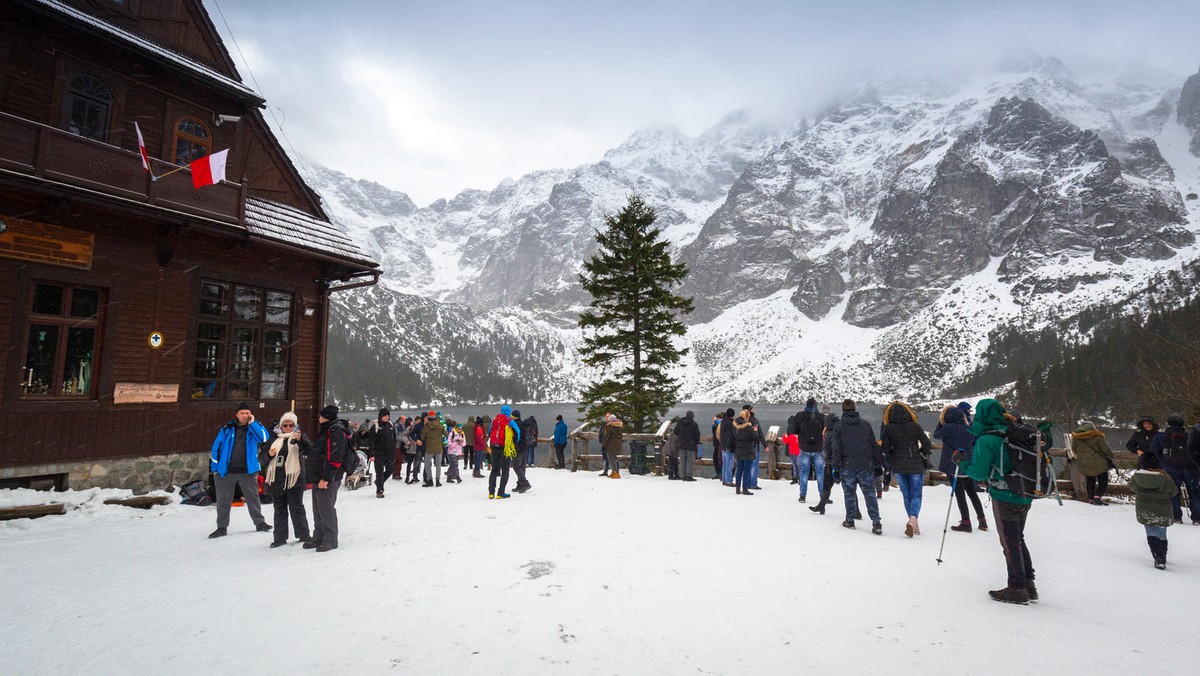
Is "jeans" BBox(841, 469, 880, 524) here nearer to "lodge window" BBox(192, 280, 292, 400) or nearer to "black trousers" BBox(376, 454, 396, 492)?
"black trousers" BBox(376, 454, 396, 492)

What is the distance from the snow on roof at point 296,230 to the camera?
518 inches

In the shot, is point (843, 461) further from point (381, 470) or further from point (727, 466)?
point (381, 470)

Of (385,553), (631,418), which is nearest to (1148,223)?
(631,418)

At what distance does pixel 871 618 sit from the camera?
4.82 m

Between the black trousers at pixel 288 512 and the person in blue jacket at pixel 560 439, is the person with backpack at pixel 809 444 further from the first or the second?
the person in blue jacket at pixel 560 439

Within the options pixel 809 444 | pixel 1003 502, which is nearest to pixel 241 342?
pixel 809 444

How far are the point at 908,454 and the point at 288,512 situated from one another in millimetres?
9483

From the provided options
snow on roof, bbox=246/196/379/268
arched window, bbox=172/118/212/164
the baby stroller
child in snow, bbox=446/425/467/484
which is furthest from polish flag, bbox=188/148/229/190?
child in snow, bbox=446/425/467/484

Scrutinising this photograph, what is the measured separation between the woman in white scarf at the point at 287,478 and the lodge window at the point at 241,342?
6.52 metres

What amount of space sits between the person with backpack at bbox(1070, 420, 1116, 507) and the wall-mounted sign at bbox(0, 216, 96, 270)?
2077 cm

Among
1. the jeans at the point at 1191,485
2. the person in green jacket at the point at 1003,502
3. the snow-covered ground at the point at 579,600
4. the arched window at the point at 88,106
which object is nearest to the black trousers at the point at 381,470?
the snow-covered ground at the point at 579,600

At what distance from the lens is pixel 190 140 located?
42.4 ft

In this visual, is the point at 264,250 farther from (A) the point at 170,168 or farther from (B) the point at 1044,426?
(B) the point at 1044,426

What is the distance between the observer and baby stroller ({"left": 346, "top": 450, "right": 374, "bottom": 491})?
13570 millimetres
